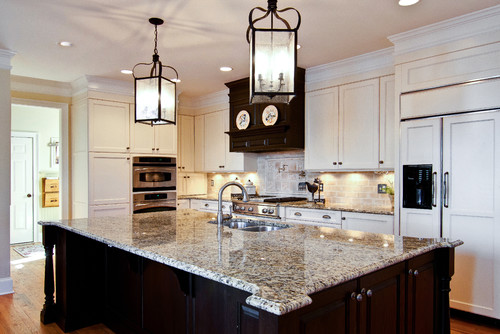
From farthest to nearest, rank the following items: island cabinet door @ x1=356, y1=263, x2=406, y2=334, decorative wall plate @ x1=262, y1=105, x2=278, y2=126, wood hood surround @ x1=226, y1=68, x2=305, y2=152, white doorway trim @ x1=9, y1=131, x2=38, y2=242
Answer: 1. white doorway trim @ x1=9, y1=131, x2=38, y2=242
2. decorative wall plate @ x1=262, y1=105, x2=278, y2=126
3. wood hood surround @ x1=226, y1=68, x2=305, y2=152
4. island cabinet door @ x1=356, y1=263, x2=406, y2=334

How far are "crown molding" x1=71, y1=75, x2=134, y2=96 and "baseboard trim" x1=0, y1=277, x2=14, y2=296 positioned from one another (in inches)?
97.2

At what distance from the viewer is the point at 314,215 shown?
4.03 metres

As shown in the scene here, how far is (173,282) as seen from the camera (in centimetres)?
209

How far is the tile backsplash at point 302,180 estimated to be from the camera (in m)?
4.14

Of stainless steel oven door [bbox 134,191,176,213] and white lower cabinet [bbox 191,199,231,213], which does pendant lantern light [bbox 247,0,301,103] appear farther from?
stainless steel oven door [bbox 134,191,176,213]

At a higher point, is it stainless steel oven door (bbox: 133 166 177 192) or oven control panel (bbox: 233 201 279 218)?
stainless steel oven door (bbox: 133 166 177 192)

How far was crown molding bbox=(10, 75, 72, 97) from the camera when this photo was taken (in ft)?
15.5

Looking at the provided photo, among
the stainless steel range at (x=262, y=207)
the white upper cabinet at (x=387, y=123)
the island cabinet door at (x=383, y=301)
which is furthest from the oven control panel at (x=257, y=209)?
the island cabinet door at (x=383, y=301)

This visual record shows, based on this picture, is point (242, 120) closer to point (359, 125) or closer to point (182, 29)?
point (359, 125)

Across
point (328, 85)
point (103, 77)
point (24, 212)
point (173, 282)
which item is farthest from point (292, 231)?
point (24, 212)

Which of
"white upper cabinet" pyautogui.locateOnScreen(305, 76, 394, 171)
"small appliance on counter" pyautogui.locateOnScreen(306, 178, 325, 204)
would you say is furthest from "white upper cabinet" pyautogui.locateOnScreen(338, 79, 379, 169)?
"small appliance on counter" pyautogui.locateOnScreen(306, 178, 325, 204)

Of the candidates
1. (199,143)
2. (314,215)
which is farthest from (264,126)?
(199,143)

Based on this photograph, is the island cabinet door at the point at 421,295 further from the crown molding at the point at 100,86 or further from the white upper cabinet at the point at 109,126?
the crown molding at the point at 100,86

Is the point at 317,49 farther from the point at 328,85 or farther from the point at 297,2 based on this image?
the point at 297,2
